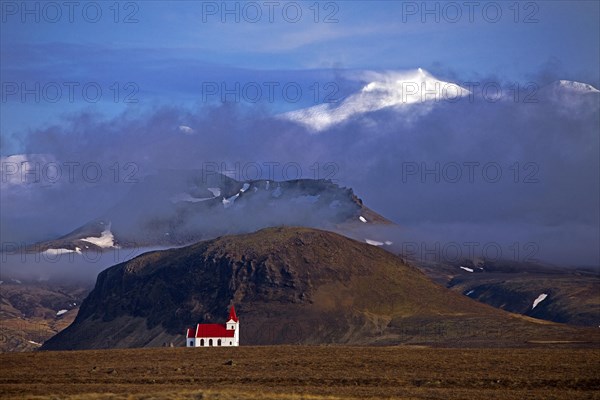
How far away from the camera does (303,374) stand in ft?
299

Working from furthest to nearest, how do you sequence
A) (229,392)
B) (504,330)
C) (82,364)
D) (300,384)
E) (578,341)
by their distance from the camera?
1. (504,330)
2. (578,341)
3. (82,364)
4. (300,384)
5. (229,392)

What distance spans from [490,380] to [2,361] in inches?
2051

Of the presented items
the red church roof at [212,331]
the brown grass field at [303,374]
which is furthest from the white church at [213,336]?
the brown grass field at [303,374]

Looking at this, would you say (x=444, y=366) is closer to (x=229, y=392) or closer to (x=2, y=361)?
(x=229, y=392)

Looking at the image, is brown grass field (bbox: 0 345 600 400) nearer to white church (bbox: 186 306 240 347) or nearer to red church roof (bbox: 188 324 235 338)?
white church (bbox: 186 306 240 347)

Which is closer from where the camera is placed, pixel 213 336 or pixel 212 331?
pixel 213 336

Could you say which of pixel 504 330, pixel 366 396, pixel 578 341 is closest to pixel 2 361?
pixel 366 396

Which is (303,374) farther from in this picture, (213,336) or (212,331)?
(212,331)

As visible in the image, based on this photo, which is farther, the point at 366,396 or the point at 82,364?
the point at 82,364

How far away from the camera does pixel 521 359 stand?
3954 inches

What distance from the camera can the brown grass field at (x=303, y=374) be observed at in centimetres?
7662

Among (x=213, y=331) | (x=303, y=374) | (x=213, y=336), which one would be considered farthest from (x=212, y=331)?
(x=303, y=374)

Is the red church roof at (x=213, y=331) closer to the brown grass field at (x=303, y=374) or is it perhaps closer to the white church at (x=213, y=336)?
the white church at (x=213, y=336)

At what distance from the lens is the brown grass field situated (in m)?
76.6
